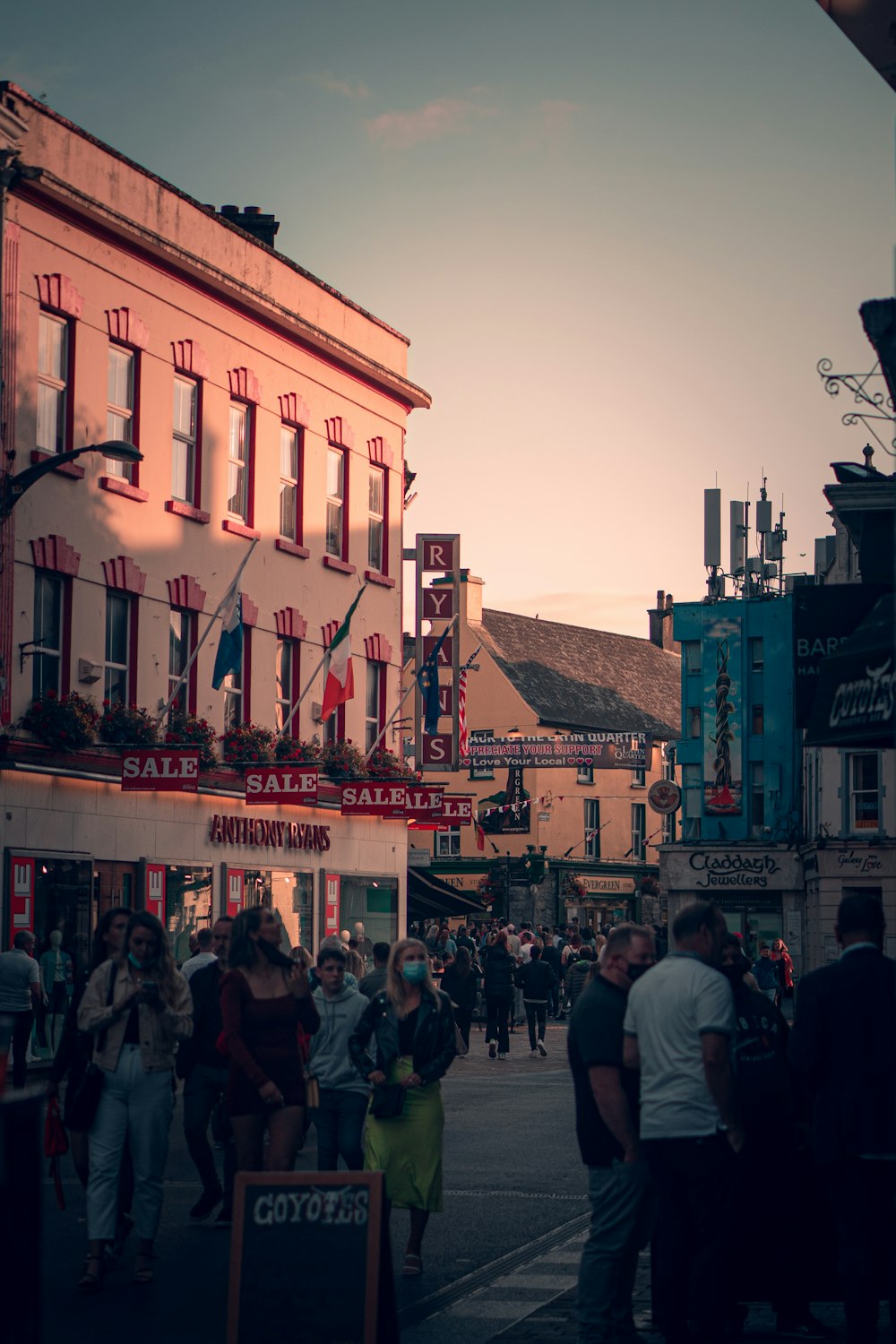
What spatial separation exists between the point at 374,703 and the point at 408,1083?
76.2 feet

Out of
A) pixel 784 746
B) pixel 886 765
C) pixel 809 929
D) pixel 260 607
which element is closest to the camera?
pixel 260 607

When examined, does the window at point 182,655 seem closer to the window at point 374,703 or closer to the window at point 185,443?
the window at point 185,443

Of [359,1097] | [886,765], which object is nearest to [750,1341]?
→ [359,1097]

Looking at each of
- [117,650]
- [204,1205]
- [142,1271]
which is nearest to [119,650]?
[117,650]

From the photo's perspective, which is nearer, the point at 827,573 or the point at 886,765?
the point at 886,765

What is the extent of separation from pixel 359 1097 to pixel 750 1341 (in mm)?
3258

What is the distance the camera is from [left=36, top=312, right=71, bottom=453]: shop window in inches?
957

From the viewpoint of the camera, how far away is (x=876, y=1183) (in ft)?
25.6

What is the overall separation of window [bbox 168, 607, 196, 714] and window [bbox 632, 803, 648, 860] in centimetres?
4869

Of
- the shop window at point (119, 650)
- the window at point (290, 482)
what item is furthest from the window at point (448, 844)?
the shop window at point (119, 650)

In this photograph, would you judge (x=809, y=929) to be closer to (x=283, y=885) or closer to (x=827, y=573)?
(x=827, y=573)

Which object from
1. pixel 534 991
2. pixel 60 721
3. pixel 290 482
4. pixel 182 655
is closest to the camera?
pixel 60 721

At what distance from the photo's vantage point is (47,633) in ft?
79.9

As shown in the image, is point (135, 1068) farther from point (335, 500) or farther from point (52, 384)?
point (335, 500)
